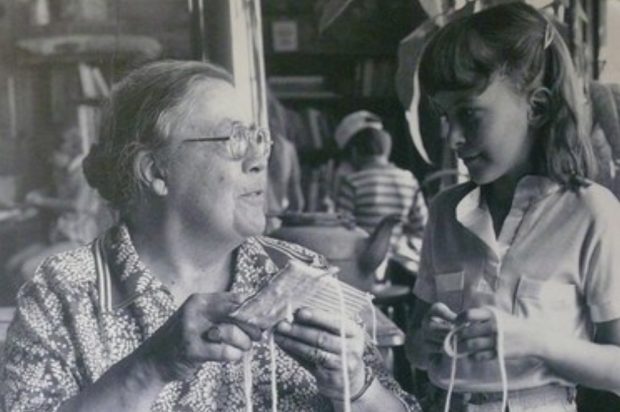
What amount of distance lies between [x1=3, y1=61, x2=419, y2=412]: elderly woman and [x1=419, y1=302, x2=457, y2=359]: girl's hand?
7 centimetres

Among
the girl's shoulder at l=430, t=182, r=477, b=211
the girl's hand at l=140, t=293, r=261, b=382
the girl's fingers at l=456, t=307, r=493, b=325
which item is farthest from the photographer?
the girl's shoulder at l=430, t=182, r=477, b=211

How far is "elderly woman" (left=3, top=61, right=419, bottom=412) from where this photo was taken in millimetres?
1043

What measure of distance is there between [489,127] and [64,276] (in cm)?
56

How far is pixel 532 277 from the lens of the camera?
1183mm

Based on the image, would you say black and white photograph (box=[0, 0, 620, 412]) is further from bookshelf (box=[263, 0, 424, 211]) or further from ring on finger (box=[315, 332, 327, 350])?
bookshelf (box=[263, 0, 424, 211])

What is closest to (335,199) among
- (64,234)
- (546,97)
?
(64,234)

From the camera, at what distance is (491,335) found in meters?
1.03

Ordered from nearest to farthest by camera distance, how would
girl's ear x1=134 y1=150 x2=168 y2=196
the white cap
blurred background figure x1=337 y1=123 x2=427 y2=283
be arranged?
girl's ear x1=134 y1=150 x2=168 y2=196 → blurred background figure x1=337 y1=123 x2=427 y2=283 → the white cap

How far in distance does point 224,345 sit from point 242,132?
294 millimetres

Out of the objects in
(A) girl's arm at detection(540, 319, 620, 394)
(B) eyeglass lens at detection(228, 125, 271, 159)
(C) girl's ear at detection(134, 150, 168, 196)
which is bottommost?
(A) girl's arm at detection(540, 319, 620, 394)

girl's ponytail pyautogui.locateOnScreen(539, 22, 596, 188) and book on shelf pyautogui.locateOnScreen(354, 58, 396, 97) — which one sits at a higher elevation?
girl's ponytail pyautogui.locateOnScreen(539, 22, 596, 188)

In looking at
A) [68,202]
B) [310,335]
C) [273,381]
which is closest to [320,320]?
[310,335]

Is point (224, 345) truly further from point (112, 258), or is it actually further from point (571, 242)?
point (571, 242)

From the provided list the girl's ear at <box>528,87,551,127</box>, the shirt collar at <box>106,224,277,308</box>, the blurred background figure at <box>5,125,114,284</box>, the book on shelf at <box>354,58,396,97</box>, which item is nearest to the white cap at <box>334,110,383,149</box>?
the book on shelf at <box>354,58,396,97</box>
